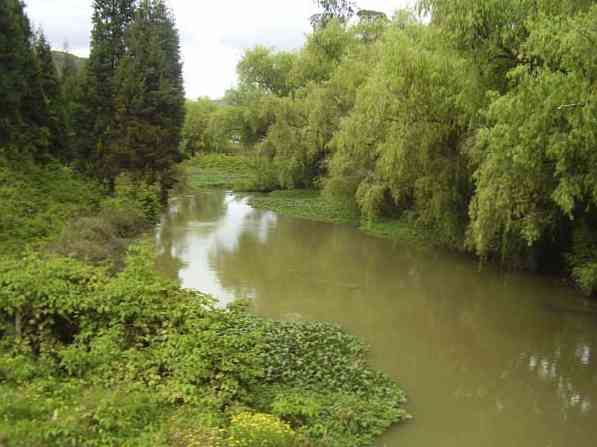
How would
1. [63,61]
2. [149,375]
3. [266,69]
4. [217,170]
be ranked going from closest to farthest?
[149,375], [266,69], [63,61], [217,170]

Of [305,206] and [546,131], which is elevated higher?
[546,131]

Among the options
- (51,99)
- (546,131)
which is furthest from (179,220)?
(546,131)

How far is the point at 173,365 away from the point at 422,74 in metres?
10.7

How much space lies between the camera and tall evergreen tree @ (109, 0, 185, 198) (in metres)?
23.1

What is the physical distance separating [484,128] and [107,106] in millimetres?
18324

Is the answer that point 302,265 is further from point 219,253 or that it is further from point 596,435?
point 596,435

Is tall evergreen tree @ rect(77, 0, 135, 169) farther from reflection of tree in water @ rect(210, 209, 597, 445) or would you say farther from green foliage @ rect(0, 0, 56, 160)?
reflection of tree in water @ rect(210, 209, 597, 445)

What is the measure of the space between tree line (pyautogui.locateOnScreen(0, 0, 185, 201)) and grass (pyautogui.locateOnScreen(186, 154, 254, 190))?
1503 cm

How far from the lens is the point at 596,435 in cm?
748

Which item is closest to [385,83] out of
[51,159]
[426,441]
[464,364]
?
[464,364]

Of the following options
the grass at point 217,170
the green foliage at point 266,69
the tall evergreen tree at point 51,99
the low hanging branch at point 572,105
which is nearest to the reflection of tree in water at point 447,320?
the low hanging branch at point 572,105

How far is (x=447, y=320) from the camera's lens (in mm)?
12180

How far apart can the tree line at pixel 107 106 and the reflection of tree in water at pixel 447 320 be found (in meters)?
7.09

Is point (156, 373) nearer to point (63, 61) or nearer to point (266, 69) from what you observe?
point (266, 69)
